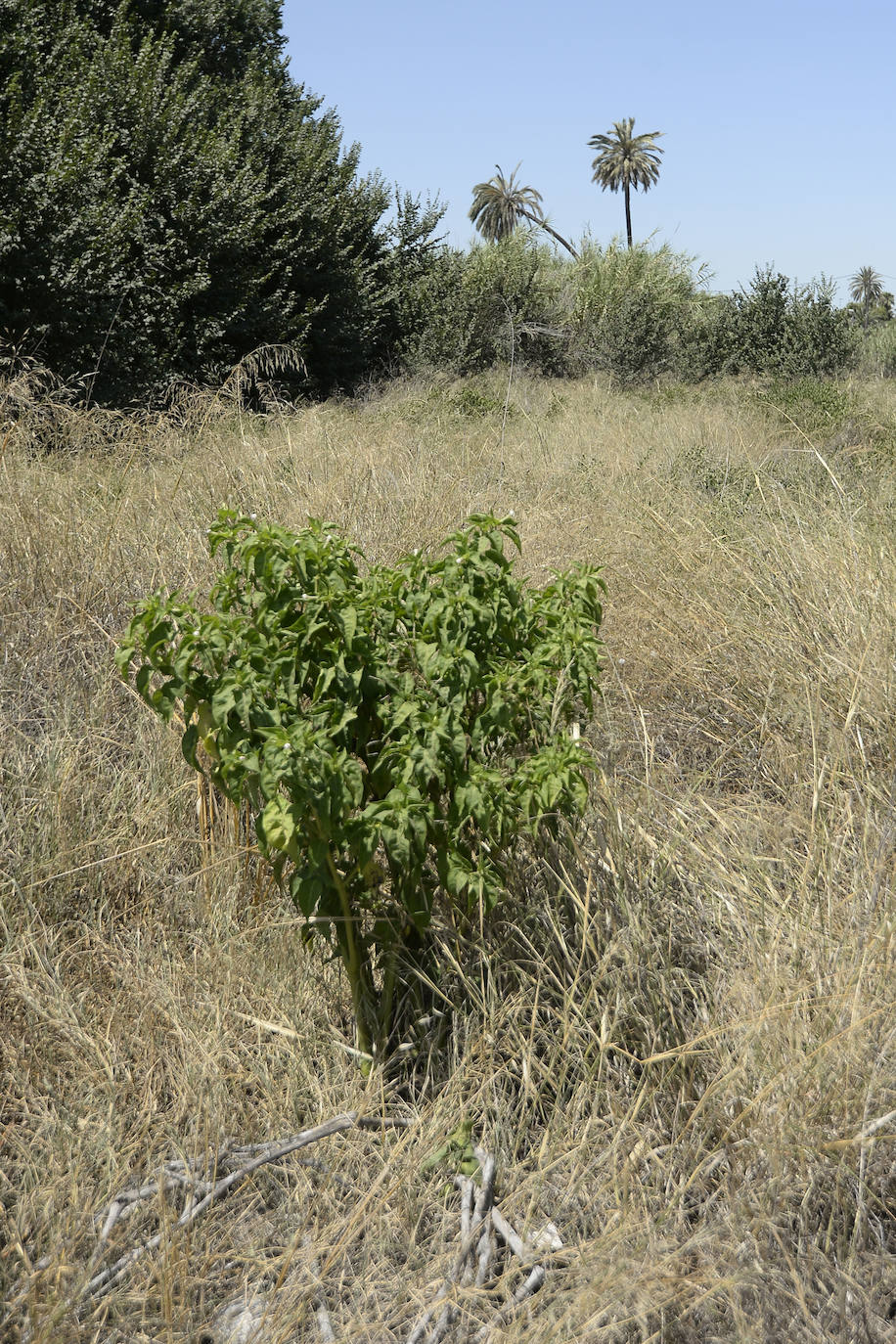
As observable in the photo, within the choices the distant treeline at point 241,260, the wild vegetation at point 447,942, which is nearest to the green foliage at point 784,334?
the distant treeline at point 241,260

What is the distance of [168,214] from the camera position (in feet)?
33.3

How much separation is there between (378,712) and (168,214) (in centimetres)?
989

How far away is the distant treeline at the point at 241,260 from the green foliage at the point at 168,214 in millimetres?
24

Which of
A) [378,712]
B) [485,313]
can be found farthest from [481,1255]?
[485,313]

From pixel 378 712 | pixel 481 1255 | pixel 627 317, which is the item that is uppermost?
pixel 627 317

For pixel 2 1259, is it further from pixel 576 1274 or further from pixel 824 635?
pixel 824 635

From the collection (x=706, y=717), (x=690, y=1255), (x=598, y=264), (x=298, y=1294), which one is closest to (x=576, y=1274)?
(x=690, y=1255)

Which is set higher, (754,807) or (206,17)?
(206,17)

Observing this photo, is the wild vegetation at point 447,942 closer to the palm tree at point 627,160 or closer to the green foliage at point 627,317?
the green foliage at point 627,317

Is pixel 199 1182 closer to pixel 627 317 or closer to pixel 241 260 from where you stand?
pixel 241 260

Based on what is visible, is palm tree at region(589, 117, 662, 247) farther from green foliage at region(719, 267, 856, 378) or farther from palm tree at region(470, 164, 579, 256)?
green foliage at region(719, 267, 856, 378)

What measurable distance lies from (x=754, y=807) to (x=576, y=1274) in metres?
1.35

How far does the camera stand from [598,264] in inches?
669

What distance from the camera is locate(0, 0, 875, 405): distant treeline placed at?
8.84m
